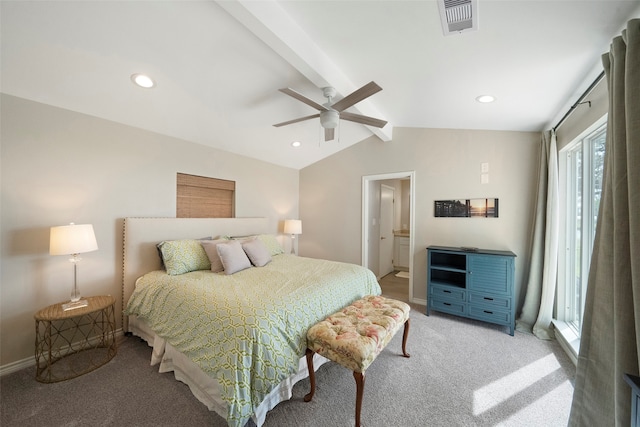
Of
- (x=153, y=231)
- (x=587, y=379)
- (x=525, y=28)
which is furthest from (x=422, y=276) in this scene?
(x=153, y=231)

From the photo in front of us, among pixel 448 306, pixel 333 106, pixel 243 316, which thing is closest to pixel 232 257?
pixel 243 316

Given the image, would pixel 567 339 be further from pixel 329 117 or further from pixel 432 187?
pixel 329 117

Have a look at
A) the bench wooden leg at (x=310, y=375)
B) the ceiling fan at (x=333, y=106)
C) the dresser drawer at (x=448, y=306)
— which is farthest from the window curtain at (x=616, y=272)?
the dresser drawer at (x=448, y=306)

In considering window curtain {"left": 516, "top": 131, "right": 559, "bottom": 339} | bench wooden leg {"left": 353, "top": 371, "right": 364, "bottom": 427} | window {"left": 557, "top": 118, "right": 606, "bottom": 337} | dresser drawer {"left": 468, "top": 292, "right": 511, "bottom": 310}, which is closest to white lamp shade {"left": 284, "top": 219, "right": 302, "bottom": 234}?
dresser drawer {"left": 468, "top": 292, "right": 511, "bottom": 310}

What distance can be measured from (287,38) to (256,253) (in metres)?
2.23

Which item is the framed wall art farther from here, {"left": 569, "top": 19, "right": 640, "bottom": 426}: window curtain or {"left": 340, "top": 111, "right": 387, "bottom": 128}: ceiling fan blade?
{"left": 569, "top": 19, "right": 640, "bottom": 426}: window curtain

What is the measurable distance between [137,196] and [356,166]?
3.25 m

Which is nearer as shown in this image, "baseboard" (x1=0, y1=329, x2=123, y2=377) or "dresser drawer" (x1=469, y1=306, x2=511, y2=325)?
"baseboard" (x1=0, y1=329, x2=123, y2=377)

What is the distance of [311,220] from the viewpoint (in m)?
4.84

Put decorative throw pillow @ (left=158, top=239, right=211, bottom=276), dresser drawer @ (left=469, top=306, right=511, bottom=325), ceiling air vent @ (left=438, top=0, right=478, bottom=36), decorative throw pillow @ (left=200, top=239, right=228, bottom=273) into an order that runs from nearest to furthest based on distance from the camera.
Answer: ceiling air vent @ (left=438, top=0, right=478, bottom=36) < decorative throw pillow @ (left=158, top=239, right=211, bottom=276) < decorative throw pillow @ (left=200, top=239, right=228, bottom=273) < dresser drawer @ (left=469, top=306, right=511, bottom=325)

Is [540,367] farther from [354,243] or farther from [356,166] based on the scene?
[356,166]

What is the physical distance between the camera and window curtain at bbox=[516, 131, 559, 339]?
263 cm

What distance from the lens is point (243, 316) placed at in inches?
61.9

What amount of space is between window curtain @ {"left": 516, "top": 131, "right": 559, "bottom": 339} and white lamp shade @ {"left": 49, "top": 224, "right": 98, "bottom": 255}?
465cm
